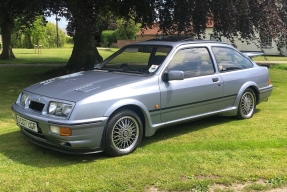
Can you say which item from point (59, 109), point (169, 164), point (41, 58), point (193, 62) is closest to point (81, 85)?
point (59, 109)

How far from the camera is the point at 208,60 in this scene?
619 cm

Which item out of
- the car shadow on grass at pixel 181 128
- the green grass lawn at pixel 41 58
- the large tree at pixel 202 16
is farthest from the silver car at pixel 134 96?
the green grass lawn at pixel 41 58

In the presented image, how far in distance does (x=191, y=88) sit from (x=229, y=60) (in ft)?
4.71

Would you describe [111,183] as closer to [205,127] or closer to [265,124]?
[205,127]

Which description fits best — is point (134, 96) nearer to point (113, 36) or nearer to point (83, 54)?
point (83, 54)

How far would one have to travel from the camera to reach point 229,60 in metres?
6.68

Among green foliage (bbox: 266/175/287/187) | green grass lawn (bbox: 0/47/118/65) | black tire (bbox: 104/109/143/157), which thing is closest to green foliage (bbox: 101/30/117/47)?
green grass lawn (bbox: 0/47/118/65)

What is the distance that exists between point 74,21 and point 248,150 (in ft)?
23.7

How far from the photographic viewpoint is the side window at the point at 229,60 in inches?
252

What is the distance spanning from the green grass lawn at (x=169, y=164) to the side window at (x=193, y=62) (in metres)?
1.05

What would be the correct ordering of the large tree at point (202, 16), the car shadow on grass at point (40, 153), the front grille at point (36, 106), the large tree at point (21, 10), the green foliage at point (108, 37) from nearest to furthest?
the car shadow on grass at point (40, 153), the front grille at point (36, 106), the large tree at point (21, 10), the large tree at point (202, 16), the green foliage at point (108, 37)

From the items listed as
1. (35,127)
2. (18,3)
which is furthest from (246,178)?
(18,3)

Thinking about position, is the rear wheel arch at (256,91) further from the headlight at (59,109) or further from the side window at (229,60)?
the headlight at (59,109)

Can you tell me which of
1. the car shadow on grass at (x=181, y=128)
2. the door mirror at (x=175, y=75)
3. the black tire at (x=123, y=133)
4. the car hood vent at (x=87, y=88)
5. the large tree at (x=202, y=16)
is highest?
the large tree at (x=202, y=16)
